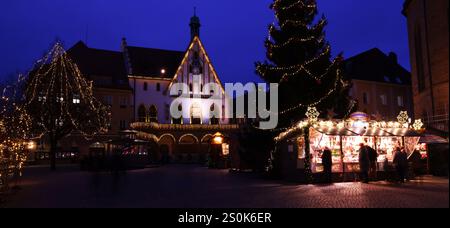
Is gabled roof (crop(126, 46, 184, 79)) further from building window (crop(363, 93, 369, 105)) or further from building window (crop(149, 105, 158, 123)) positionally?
building window (crop(363, 93, 369, 105))

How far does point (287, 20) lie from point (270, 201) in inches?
500

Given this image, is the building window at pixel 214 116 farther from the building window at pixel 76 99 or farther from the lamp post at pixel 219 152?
the building window at pixel 76 99

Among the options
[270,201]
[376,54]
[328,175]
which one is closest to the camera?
[270,201]

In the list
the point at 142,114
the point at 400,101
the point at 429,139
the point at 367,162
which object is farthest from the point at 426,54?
the point at 142,114

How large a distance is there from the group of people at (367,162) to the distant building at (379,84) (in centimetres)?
3000

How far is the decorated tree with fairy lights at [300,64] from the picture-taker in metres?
22.0

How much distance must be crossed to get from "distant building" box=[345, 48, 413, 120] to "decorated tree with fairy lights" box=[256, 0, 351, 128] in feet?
87.2

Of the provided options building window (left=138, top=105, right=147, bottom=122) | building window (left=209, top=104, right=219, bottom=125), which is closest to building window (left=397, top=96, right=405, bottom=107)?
building window (left=209, top=104, right=219, bottom=125)

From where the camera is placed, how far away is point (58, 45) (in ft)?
107

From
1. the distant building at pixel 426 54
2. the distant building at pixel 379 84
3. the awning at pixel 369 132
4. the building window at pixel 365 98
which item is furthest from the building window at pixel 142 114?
the awning at pixel 369 132

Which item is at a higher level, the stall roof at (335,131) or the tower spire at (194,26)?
the tower spire at (194,26)

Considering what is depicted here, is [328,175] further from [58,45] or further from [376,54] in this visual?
[376,54]
